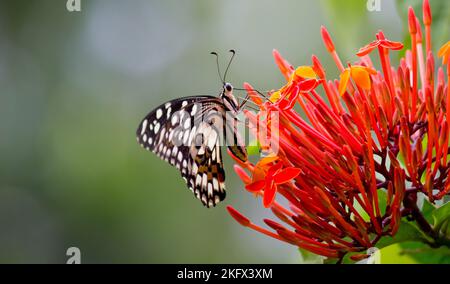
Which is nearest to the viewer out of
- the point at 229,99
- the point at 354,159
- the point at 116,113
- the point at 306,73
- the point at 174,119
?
the point at 354,159

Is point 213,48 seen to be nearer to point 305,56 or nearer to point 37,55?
point 305,56

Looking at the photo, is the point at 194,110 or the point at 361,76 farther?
the point at 194,110

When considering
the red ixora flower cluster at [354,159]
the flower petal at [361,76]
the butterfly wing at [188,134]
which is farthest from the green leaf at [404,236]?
the butterfly wing at [188,134]

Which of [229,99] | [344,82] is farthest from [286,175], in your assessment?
[229,99]

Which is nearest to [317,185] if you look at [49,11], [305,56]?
[305,56]

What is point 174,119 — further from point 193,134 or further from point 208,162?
point 208,162

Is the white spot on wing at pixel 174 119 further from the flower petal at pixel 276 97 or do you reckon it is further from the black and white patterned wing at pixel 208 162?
the flower petal at pixel 276 97
